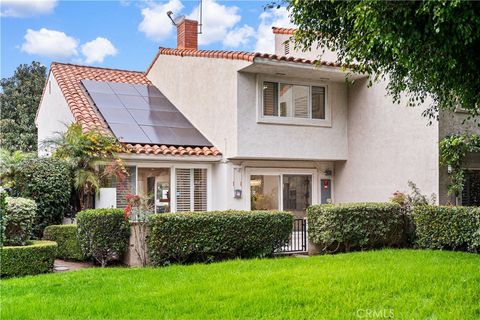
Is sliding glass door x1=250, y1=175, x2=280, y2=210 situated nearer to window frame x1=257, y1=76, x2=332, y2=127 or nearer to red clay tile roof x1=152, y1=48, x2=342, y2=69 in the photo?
window frame x1=257, y1=76, x2=332, y2=127

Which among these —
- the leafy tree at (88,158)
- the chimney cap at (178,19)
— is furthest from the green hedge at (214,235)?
the chimney cap at (178,19)

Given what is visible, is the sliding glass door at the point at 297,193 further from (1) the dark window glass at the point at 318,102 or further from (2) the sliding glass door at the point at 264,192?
(1) the dark window glass at the point at 318,102

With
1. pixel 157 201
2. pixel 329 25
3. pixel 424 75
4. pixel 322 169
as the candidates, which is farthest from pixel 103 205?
pixel 424 75

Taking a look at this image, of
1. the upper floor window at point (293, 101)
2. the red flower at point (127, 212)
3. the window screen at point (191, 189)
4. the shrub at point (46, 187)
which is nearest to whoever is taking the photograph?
the red flower at point (127, 212)

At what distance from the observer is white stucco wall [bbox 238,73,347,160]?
17031 mm

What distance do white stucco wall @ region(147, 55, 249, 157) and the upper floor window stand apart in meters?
1.26

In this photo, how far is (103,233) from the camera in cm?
Result: 1236

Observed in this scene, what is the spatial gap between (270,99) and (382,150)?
4.37 meters

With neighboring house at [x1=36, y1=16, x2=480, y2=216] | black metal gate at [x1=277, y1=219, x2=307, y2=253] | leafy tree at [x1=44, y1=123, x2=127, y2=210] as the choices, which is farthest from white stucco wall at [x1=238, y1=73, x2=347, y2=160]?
leafy tree at [x1=44, y1=123, x2=127, y2=210]

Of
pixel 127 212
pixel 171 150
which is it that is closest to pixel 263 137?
pixel 171 150

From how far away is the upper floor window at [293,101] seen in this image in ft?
57.9

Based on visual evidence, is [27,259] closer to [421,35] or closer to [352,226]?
[352,226]

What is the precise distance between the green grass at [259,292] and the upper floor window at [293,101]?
7359 millimetres

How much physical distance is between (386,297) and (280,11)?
5.85 metres
